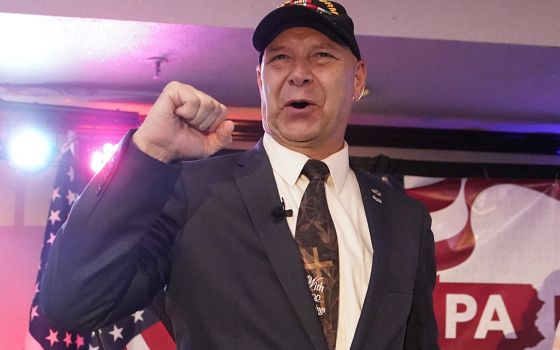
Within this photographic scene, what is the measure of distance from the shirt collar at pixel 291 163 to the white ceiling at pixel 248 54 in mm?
1016

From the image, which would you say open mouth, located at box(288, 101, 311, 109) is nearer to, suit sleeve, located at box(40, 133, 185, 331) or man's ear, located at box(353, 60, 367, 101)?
man's ear, located at box(353, 60, 367, 101)

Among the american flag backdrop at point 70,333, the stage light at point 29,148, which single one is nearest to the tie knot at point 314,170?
the american flag backdrop at point 70,333

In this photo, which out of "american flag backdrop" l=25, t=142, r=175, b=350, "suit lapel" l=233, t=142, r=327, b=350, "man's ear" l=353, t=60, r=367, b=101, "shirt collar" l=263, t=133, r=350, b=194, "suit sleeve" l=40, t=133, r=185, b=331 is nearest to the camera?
"suit sleeve" l=40, t=133, r=185, b=331

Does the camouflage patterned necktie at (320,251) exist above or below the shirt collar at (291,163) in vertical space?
below

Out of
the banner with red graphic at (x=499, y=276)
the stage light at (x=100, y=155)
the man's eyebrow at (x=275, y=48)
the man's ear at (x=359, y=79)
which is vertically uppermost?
the stage light at (x=100, y=155)

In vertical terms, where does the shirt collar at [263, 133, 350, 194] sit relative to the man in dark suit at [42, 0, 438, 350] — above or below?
above

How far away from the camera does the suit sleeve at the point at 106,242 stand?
128 cm

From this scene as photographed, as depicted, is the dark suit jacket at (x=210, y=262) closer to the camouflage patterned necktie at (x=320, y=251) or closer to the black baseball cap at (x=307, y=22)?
the camouflage patterned necktie at (x=320, y=251)

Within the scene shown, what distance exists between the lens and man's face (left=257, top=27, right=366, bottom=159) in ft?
5.36

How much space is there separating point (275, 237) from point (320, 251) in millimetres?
107

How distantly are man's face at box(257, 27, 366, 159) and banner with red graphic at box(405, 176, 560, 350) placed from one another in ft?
8.68

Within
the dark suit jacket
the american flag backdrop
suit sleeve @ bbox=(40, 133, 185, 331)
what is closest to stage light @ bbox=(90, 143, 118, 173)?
the american flag backdrop

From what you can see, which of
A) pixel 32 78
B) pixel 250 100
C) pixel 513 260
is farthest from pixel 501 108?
pixel 32 78

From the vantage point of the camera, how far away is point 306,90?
1.63m
